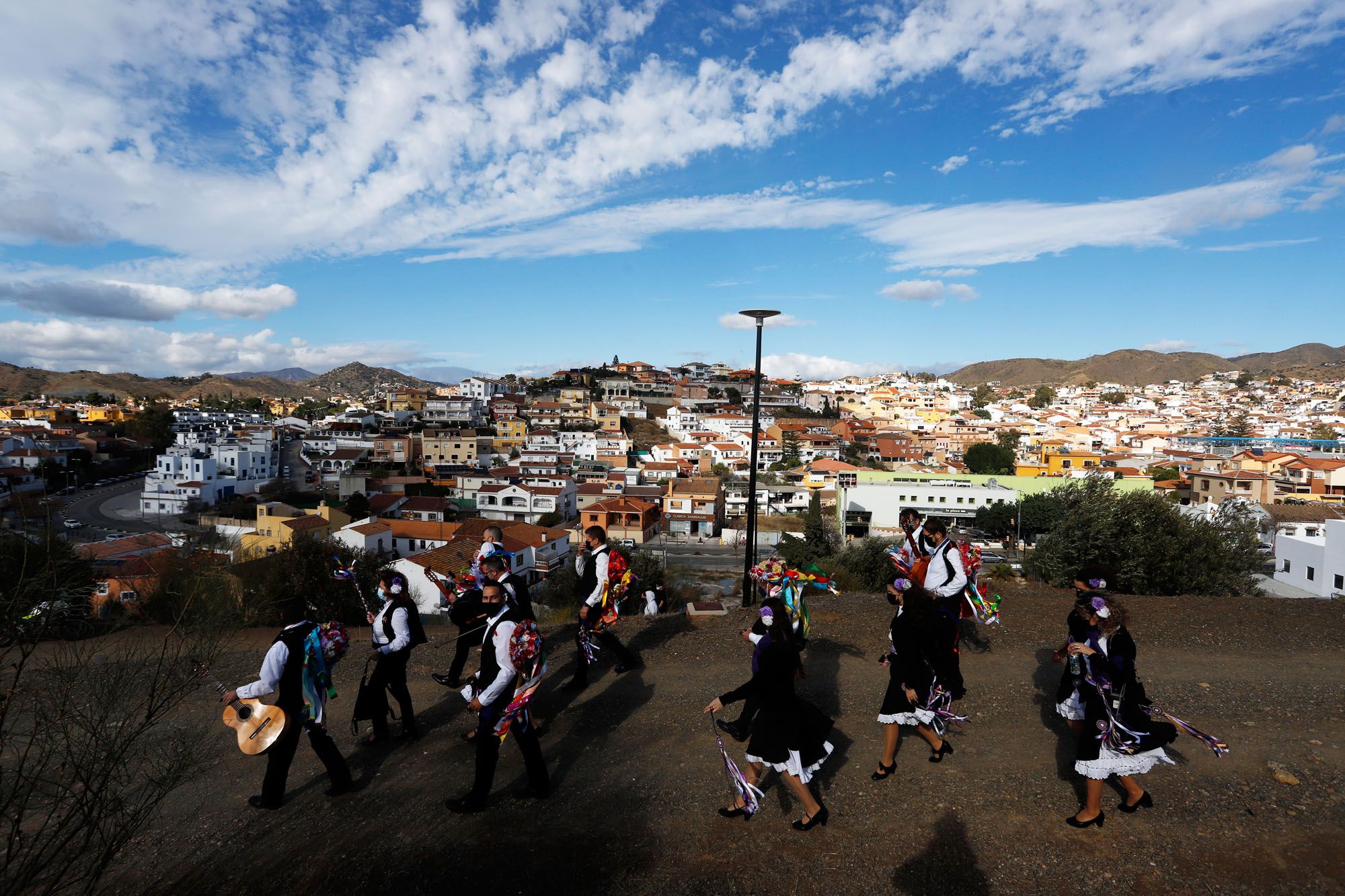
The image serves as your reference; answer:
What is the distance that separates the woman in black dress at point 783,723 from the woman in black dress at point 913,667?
2.68 ft

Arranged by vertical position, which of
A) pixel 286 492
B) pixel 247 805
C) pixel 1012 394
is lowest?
pixel 286 492

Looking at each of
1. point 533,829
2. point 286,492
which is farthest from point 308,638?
point 286,492

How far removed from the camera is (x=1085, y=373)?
19250 centimetres

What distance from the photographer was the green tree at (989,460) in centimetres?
7094

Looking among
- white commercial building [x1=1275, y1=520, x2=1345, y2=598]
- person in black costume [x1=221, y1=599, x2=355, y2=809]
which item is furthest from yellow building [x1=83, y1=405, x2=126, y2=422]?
white commercial building [x1=1275, y1=520, x2=1345, y2=598]

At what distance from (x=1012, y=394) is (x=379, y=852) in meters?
180

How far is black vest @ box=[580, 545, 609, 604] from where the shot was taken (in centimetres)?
624

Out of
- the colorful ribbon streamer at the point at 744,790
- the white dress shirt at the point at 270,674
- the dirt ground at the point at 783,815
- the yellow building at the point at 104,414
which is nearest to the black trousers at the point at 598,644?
the dirt ground at the point at 783,815

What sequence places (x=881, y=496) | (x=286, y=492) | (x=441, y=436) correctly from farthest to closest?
(x=441, y=436), (x=286, y=492), (x=881, y=496)

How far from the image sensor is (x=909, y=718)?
4.72 metres

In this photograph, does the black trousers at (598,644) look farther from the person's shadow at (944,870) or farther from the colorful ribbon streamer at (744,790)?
the person's shadow at (944,870)

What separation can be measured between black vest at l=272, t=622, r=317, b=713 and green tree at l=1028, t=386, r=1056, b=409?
150110 millimetres

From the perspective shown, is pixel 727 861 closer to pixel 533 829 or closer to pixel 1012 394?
pixel 533 829

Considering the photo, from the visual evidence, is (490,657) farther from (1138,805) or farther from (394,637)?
(1138,805)
